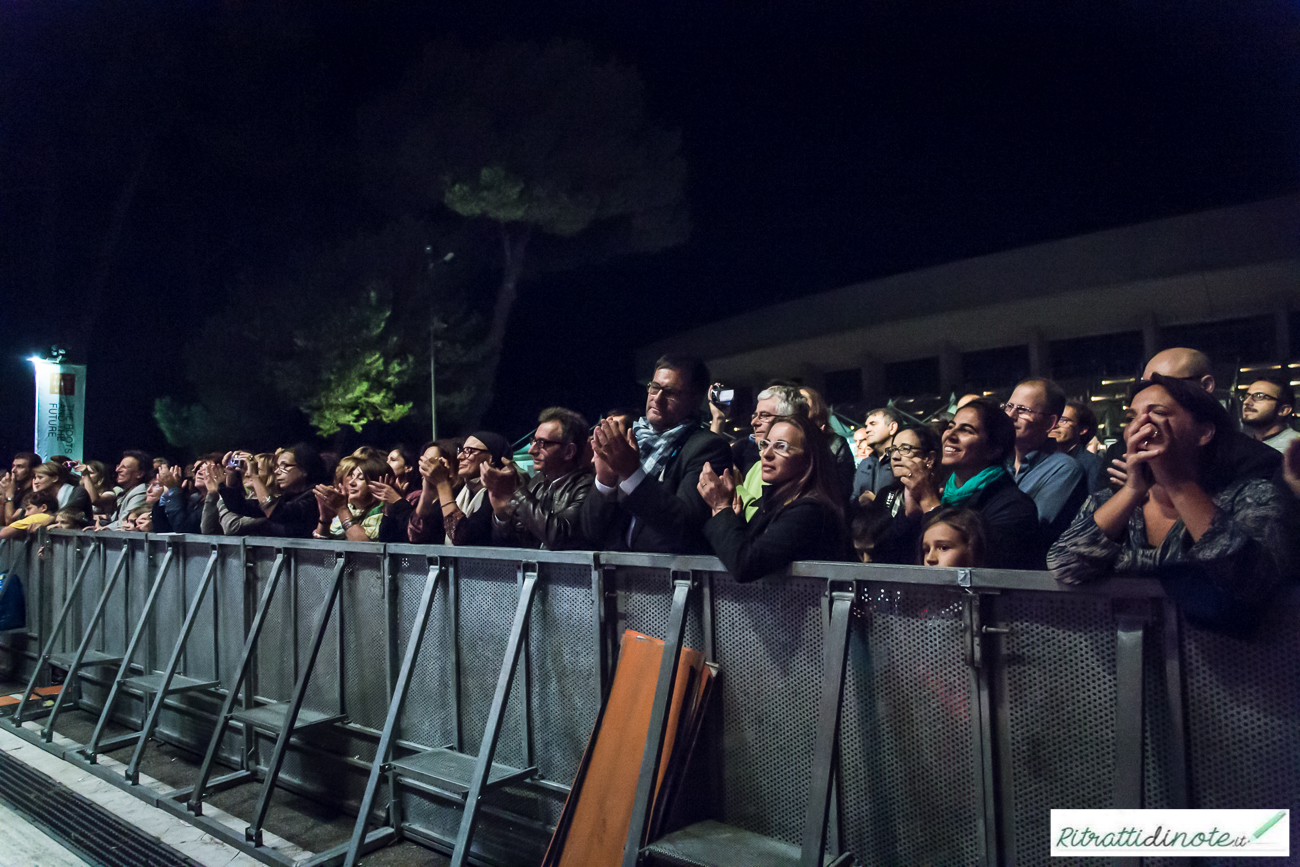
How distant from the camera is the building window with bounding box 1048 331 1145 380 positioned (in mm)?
24922

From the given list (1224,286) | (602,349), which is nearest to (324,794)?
(1224,286)

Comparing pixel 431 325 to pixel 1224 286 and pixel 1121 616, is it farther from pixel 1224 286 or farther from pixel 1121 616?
pixel 1121 616

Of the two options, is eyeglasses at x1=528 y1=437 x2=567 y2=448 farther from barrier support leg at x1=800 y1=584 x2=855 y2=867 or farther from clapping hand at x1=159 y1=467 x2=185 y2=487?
clapping hand at x1=159 y1=467 x2=185 y2=487

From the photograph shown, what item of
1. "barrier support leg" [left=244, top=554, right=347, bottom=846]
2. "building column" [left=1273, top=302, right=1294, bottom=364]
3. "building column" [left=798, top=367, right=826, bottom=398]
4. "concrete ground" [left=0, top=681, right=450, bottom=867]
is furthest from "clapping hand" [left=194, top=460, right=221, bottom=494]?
"building column" [left=798, top=367, right=826, bottom=398]

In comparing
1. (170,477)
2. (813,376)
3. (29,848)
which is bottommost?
(29,848)

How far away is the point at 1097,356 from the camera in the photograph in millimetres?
25641

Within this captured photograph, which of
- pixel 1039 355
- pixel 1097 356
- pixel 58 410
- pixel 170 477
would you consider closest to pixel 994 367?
pixel 1039 355

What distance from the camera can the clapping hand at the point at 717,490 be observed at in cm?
312

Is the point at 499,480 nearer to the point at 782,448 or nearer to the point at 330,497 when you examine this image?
the point at 330,497

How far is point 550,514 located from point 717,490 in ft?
3.45

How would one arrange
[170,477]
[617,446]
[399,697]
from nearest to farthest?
[617,446] → [399,697] → [170,477]

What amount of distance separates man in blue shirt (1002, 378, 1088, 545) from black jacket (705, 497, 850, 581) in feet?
3.14

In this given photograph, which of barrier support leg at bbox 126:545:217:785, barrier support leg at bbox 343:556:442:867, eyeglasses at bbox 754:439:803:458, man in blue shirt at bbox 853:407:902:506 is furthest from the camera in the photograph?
barrier support leg at bbox 126:545:217:785

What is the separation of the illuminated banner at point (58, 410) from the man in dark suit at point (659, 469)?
52.4ft
